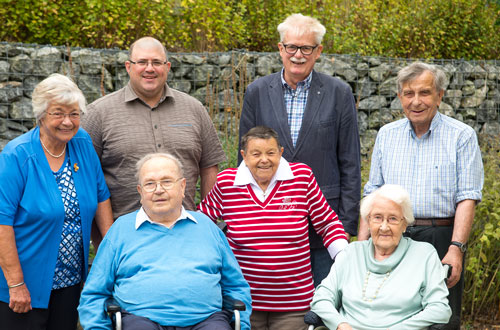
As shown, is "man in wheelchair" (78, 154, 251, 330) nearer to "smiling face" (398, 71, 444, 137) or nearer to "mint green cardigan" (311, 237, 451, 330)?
"mint green cardigan" (311, 237, 451, 330)

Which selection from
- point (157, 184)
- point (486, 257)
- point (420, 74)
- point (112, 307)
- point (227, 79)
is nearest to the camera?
point (112, 307)

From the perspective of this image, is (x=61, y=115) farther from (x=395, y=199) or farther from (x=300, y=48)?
(x=395, y=199)

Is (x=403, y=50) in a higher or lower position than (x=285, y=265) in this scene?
higher

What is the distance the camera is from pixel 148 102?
351 centimetres

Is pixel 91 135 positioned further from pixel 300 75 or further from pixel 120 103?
pixel 300 75

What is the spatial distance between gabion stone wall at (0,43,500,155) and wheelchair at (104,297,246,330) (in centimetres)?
252

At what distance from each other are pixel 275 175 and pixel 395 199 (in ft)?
2.06

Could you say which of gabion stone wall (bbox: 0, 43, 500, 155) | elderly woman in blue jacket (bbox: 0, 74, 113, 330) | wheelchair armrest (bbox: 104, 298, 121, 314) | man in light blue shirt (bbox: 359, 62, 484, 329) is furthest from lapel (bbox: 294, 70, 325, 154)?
gabion stone wall (bbox: 0, 43, 500, 155)

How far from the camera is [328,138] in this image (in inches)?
135

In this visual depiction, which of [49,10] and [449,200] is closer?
[449,200]

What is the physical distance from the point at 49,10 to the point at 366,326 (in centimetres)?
534

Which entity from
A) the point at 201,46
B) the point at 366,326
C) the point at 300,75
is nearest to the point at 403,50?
the point at 201,46

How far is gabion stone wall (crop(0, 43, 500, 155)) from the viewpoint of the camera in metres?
6.29

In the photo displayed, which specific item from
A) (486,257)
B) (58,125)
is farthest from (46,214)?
(486,257)
